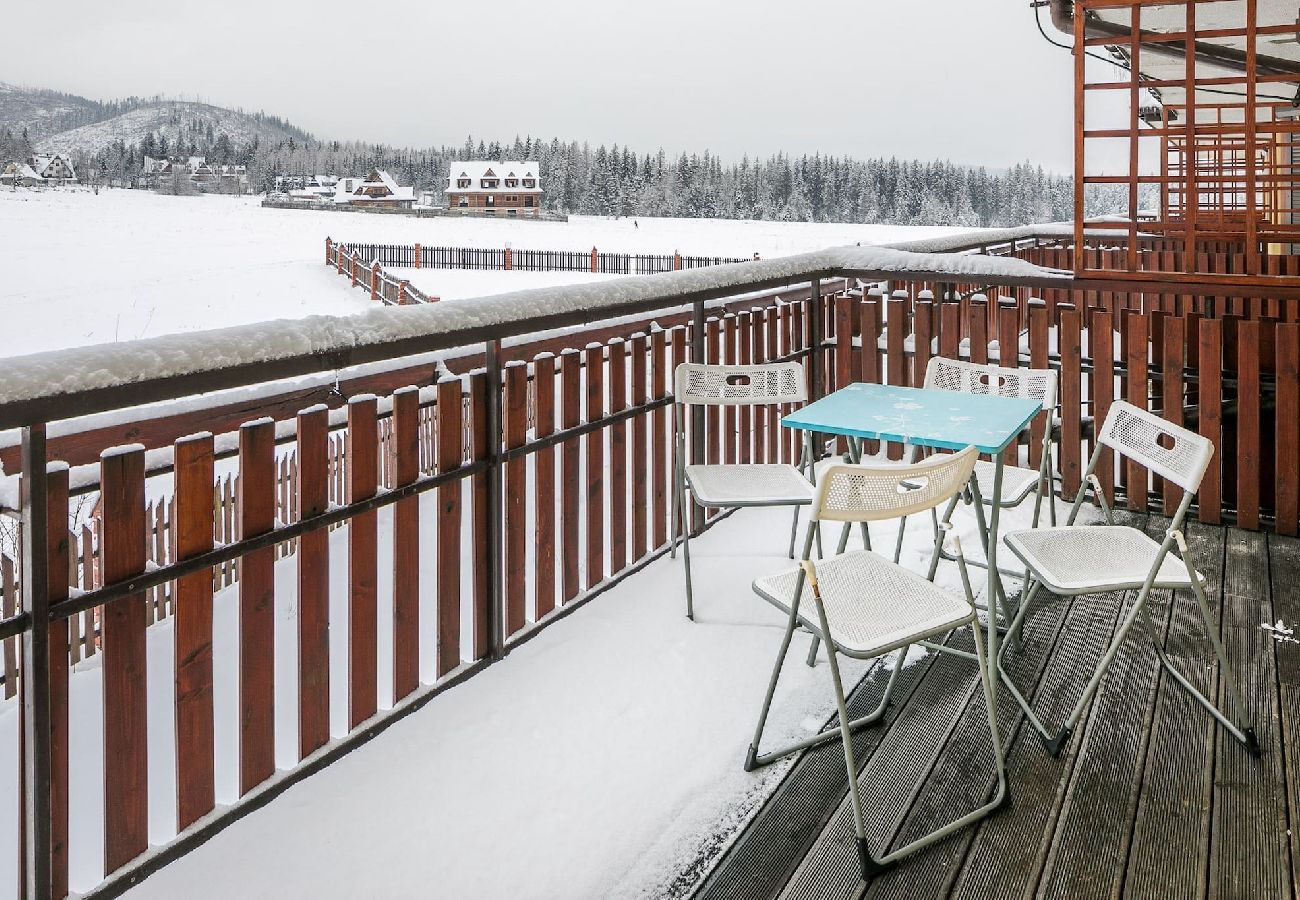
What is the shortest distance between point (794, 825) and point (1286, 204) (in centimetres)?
1790

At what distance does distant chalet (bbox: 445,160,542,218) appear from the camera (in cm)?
8231

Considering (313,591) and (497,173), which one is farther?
(497,173)

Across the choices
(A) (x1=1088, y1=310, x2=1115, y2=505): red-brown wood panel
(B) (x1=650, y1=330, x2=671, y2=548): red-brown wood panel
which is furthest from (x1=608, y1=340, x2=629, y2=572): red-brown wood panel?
(A) (x1=1088, y1=310, x2=1115, y2=505): red-brown wood panel

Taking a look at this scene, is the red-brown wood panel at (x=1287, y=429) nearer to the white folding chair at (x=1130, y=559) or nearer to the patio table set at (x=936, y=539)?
the patio table set at (x=936, y=539)

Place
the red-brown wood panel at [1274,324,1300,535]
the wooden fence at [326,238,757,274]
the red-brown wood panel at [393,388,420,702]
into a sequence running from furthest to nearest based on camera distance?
the wooden fence at [326,238,757,274], the red-brown wood panel at [1274,324,1300,535], the red-brown wood panel at [393,388,420,702]

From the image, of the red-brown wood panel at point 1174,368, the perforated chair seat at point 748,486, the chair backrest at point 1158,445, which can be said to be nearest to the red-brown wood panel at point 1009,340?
the red-brown wood panel at point 1174,368

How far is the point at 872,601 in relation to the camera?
252 cm

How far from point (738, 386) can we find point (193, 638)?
7.84ft

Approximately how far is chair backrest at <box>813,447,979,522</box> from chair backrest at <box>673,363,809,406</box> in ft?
5.45

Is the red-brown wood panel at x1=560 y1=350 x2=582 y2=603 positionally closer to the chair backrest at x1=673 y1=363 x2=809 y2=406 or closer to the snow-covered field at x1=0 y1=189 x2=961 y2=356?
the chair backrest at x1=673 y1=363 x2=809 y2=406

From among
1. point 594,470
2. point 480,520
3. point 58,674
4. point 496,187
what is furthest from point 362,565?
point 496,187

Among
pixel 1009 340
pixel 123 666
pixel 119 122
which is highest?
pixel 119 122

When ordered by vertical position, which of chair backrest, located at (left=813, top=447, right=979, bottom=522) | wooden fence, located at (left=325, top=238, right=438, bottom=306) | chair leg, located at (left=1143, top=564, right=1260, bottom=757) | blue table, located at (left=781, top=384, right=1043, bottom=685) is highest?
wooden fence, located at (left=325, top=238, right=438, bottom=306)

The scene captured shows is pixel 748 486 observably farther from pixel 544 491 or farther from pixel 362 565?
pixel 362 565
